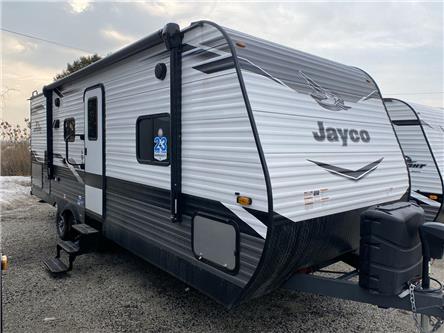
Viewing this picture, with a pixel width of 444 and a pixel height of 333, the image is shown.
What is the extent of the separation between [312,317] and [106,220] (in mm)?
2859

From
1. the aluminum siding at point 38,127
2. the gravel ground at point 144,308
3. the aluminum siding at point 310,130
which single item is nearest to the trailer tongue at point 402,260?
the aluminum siding at point 310,130

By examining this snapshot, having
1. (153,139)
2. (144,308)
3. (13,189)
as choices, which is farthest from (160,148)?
(13,189)

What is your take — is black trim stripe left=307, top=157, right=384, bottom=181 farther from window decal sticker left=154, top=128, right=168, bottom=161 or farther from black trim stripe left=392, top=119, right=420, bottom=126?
black trim stripe left=392, top=119, right=420, bottom=126

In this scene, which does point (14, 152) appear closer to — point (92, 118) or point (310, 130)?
point (92, 118)

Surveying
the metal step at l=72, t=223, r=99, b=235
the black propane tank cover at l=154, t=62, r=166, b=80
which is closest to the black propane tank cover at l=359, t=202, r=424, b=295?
the black propane tank cover at l=154, t=62, r=166, b=80

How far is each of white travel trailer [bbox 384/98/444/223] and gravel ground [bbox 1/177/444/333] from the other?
3.94 ft

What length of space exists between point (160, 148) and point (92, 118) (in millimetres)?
1983

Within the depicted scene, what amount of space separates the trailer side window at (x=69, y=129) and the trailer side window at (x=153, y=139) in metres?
2.31

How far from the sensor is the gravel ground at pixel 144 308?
372 cm

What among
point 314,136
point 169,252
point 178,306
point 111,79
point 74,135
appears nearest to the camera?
point 314,136

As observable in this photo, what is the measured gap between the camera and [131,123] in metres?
4.32

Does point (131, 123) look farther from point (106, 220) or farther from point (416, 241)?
point (416, 241)

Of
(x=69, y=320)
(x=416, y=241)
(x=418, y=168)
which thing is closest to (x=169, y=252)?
(x=69, y=320)

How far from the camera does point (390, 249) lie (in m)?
2.72
